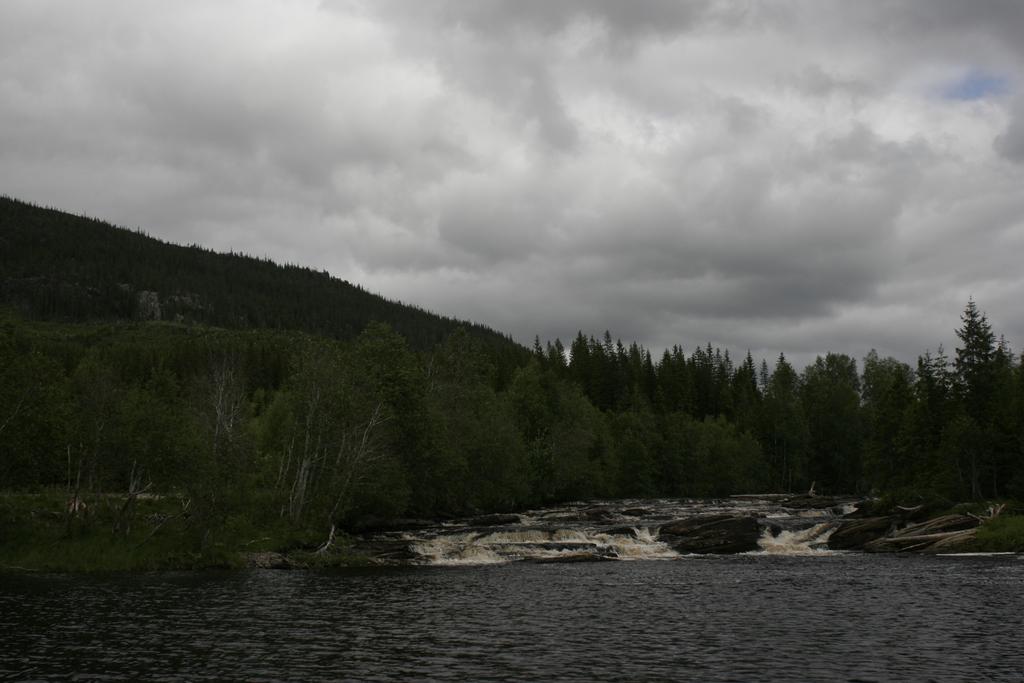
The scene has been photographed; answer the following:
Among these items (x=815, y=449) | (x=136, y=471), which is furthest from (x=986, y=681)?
(x=815, y=449)

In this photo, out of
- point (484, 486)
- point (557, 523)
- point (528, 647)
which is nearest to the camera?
point (528, 647)

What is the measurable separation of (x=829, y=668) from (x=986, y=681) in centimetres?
471

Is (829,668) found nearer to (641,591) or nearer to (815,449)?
(641,591)

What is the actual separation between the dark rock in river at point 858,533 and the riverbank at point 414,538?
10cm

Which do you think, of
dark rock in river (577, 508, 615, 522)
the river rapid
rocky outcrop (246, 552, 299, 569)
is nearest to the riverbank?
rocky outcrop (246, 552, 299, 569)

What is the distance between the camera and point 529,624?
35.6 metres

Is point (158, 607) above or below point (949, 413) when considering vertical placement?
below

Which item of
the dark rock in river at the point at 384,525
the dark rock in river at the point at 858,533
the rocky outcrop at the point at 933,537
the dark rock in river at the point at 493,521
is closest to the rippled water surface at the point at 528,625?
the rocky outcrop at the point at 933,537

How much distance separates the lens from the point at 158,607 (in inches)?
1571

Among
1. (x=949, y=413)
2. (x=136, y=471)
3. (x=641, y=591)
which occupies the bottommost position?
(x=641, y=591)

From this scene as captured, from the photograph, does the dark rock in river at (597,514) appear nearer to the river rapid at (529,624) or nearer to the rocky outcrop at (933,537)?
the rocky outcrop at (933,537)

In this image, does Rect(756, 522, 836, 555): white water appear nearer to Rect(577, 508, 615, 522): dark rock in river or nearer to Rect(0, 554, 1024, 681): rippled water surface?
Rect(0, 554, 1024, 681): rippled water surface

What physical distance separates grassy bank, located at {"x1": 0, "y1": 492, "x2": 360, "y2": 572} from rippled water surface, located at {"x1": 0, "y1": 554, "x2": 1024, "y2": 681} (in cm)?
429

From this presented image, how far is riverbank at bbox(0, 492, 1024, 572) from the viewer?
56.8 m
